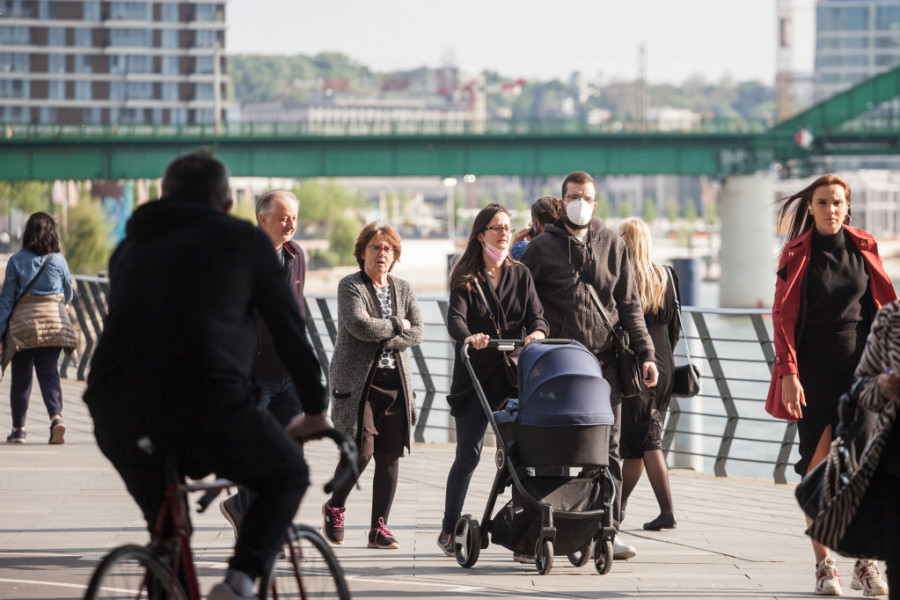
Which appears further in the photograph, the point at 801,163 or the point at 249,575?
the point at 801,163

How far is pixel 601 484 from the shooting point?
6.71 meters

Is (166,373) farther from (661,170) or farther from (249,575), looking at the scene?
(661,170)

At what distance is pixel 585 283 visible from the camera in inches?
285

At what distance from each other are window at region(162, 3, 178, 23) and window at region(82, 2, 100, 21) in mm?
5086

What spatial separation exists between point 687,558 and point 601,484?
2.56ft

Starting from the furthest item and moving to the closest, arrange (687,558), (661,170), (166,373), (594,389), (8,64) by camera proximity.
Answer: (8,64) → (661,170) → (687,558) → (594,389) → (166,373)

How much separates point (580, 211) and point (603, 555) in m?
1.62

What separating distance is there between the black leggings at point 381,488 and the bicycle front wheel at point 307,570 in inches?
119

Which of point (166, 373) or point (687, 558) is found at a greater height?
point (166, 373)

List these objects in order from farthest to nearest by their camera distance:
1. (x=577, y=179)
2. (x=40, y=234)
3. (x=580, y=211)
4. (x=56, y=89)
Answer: (x=56, y=89), (x=40, y=234), (x=577, y=179), (x=580, y=211)

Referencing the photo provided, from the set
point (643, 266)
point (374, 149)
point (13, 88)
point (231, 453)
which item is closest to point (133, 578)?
point (231, 453)

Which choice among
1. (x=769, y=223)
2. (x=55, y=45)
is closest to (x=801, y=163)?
(x=769, y=223)

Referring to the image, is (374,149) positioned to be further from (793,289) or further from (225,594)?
(225,594)

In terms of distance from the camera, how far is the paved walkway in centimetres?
643
